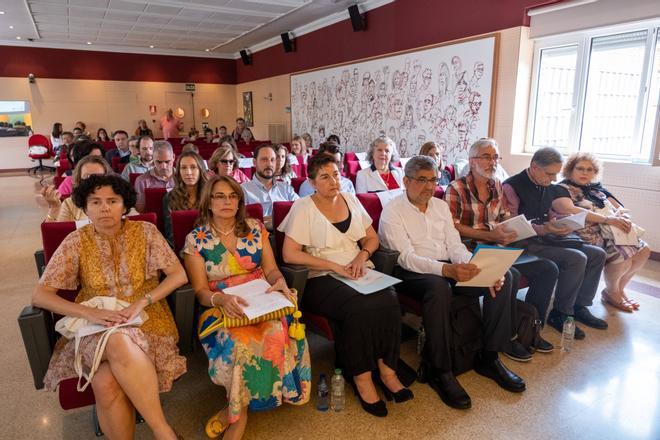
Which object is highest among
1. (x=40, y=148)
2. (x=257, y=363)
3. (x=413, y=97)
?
(x=413, y=97)

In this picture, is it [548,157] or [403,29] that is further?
[403,29]

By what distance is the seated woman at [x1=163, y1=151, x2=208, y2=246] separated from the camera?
10.2ft

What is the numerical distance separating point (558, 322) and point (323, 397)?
6.16 feet

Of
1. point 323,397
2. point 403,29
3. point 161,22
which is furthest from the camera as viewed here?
point 161,22

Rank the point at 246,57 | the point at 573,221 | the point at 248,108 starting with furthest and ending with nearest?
the point at 248,108, the point at 246,57, the point at 573,221

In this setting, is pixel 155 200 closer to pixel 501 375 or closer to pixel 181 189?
pixel 181 189

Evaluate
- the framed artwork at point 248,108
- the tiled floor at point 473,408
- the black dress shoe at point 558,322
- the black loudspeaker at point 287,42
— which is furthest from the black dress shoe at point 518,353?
the framed artwork at point 248,108

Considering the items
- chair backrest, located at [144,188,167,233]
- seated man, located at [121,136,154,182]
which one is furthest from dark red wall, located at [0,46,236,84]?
chair backrest, located at [144,188,167,233]

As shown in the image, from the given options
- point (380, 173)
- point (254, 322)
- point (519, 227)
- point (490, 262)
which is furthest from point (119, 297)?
point (380, 173)

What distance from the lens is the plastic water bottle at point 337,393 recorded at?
88.3 inches

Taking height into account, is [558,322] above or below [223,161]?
below

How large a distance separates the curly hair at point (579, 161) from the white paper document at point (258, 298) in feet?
8.61

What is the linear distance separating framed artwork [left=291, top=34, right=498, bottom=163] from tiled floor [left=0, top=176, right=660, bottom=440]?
373cm

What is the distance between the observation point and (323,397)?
230 centimetres
